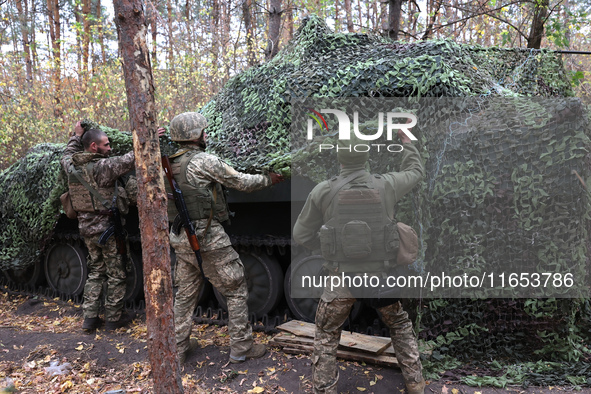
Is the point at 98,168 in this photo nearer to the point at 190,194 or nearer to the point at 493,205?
the point at 190,194

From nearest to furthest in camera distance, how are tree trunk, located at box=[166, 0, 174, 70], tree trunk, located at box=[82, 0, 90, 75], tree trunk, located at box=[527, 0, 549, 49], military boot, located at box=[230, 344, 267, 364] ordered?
military boot, located at box=[230, 344, 267, 364] < tree trunk, located at box=[527, 0, 549, 49] < tree trunk, located at box=[82, 0, 90, 75] < tree trunk, located at box=[166, 0, 174, 70]

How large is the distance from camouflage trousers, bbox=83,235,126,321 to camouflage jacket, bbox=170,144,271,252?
1623mm

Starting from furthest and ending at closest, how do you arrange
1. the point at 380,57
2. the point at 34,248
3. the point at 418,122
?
the point at 34,248 < the point at 380,57 < the point at 418,122

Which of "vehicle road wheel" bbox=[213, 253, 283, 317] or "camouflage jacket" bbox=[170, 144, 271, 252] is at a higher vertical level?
"camouflage jacket" bbox=[170, 144, 271, 252]

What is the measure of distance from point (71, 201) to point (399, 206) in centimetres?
392

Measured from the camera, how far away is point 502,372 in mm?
4168

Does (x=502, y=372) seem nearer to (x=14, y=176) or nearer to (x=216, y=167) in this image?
(x=216, y=167)

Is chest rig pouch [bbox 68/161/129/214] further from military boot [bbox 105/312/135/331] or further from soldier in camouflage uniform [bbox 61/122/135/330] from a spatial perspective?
military boot [bbox 105/312/135/331]

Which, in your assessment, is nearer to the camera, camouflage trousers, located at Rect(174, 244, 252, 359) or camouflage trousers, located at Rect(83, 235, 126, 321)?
camouflage trousers, located at Rect(174, 244, 252, 359)

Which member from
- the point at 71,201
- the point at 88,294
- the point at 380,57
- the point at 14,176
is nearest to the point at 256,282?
the point at 88,294

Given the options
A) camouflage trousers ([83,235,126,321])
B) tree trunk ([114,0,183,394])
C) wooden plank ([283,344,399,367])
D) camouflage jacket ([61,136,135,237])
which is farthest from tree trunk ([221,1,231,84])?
tree trunk ([114,0,183,394])

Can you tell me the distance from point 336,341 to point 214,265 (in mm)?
1484

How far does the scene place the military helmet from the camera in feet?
15.2

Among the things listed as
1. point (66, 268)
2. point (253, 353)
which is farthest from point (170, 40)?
point (253, 353)
